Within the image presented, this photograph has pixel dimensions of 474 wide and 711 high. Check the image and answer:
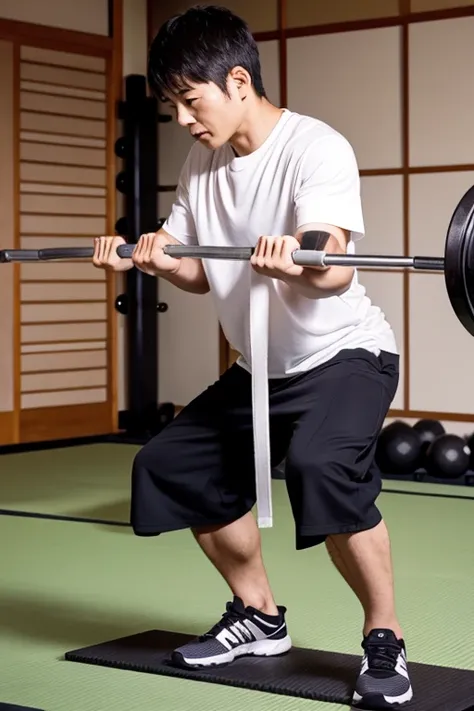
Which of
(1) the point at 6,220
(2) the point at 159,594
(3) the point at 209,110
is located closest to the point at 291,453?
(3) the point at 209,110

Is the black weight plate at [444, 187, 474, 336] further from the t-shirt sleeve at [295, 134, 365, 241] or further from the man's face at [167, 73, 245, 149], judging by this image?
the man's face at [167, 73, 245, 149]

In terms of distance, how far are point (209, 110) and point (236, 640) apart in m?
1.18

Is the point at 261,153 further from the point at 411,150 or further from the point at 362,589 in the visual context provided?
the point at 411,150

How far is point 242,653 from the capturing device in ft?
9.27

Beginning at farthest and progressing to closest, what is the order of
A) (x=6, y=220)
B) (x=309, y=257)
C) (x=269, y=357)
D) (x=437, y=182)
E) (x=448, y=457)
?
(x=6, y=220) < (x=437, y=182) < (x=448, y=457) < (x=269, y=357) < (x=309, y=257)

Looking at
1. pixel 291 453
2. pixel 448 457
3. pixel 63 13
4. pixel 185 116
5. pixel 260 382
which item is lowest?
pixel 448 457

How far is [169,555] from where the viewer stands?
4066 millimetres

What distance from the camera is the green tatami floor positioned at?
266cm

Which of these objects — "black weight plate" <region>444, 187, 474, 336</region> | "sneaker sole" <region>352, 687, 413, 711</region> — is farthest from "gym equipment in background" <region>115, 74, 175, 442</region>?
"black weight plate" <region>444, 187, 474, 336</region>

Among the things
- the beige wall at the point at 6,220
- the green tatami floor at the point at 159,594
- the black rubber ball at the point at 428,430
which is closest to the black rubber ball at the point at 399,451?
the black rubber ball at the point at 428,430

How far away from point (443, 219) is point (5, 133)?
2288 millimetres

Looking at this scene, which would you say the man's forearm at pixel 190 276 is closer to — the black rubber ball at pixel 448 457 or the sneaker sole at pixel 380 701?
the sneaker sole at pixel 380 701

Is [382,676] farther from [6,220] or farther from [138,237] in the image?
[138,237]

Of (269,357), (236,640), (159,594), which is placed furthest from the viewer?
(159,594)
